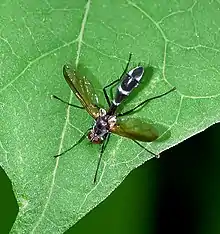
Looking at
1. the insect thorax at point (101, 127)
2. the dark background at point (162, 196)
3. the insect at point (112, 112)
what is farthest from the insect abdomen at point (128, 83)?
the dark background at point (162, 196)

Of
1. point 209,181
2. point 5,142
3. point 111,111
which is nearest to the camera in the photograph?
point 5,142

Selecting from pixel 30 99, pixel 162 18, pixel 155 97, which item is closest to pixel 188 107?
pixel 155 97

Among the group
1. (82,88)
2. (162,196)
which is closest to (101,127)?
(82,88)

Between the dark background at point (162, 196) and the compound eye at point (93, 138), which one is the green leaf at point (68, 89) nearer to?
the compound eye at point (93, 138)

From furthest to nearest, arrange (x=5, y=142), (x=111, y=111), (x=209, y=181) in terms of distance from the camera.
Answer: (x=209, y=181) < (x=111, y=111) < (x=5, y=142)

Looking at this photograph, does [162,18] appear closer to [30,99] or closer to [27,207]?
[30,99]

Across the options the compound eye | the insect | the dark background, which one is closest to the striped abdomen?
the insect
